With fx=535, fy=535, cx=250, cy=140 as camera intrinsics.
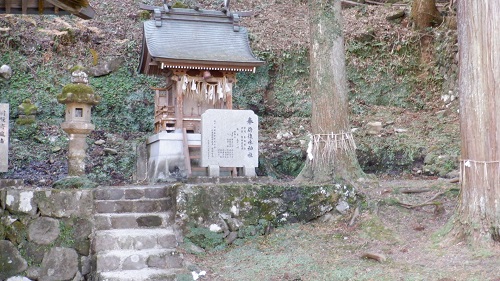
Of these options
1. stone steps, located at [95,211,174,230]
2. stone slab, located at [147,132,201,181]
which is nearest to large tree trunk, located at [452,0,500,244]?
stone steps, located at [95,211,174,230]

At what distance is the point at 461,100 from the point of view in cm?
643

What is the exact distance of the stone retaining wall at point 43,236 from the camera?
6.70 m

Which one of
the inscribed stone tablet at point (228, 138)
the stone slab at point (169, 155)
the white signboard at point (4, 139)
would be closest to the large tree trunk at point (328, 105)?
the inscribed stone tablet at point (228, 138)

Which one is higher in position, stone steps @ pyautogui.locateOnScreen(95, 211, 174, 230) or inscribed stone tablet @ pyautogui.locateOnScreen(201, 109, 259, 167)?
inscribed stone tablet @ pyautogui.locateOnScreen(201, 109, 259, 167)

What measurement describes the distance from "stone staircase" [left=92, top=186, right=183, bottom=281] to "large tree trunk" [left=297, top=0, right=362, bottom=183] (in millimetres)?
2539

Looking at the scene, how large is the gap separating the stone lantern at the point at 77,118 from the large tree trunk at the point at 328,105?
3.79 meters

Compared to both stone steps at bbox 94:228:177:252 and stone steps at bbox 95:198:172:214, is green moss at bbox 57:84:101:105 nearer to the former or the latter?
stone steps at bbox 95:198:172:214

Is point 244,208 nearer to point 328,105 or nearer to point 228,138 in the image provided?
point 328,105

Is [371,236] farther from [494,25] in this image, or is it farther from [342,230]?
[494,25]

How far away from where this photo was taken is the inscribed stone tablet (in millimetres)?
9961

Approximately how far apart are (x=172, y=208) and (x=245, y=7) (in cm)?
1601

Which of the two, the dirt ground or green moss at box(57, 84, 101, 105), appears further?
green moss at box(57, 84, 101, 105)

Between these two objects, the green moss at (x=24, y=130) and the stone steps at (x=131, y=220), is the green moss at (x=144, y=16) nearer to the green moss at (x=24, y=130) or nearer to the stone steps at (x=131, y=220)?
the green moss at (x=24, y=130)

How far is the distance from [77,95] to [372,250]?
5.61m
